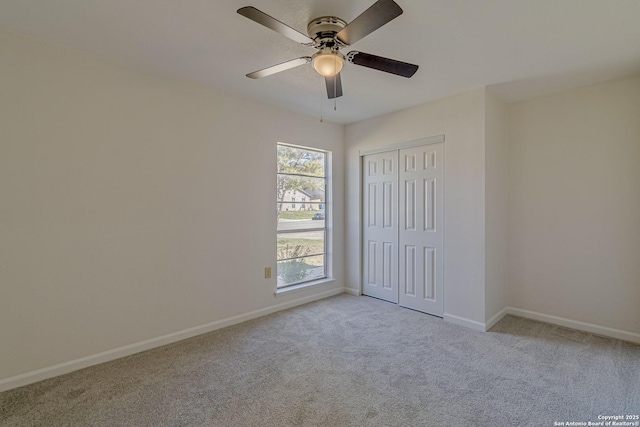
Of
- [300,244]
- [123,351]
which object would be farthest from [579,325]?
[123,351]

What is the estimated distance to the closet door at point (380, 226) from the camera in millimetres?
3873

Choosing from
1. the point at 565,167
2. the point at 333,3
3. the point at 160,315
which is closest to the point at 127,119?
the point at 160,315

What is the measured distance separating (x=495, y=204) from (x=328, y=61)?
2.46 metres

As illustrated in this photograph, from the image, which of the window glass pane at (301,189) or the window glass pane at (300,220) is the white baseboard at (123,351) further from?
the window glass pane at (301,189)

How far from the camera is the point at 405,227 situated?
3746 mm

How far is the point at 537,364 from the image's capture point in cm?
237

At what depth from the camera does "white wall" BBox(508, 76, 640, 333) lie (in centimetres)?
279

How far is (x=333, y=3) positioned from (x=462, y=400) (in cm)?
263

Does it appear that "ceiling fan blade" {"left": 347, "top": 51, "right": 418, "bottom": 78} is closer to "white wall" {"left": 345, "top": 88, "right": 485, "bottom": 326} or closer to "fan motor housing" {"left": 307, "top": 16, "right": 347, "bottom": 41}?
"fan motor housing" {"left": 307, "top": 16, "right": 347, "bottom": 41}

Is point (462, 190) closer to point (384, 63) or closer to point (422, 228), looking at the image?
point (422, 228)

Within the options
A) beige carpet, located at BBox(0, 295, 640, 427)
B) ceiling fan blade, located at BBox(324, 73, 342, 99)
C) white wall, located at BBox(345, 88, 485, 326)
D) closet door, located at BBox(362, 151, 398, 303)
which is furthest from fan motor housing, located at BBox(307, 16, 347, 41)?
beige carpet, located at BBox(0, 295, 640, 427)

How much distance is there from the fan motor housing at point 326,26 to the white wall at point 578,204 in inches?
105

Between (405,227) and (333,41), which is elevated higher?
(333,41)

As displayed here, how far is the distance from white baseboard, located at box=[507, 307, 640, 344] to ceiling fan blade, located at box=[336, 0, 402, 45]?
347cm
